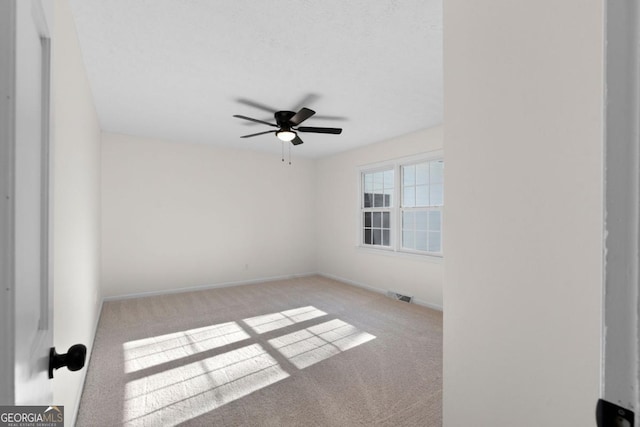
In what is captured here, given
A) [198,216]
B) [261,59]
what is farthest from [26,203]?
[198,216]

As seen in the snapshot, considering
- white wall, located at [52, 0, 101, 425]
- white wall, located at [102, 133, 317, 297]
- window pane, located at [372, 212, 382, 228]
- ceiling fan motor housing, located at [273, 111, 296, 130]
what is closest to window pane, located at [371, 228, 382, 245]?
window pane, located at [372, 212, 382, 228]

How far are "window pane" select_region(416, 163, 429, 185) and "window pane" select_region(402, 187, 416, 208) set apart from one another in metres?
0.16

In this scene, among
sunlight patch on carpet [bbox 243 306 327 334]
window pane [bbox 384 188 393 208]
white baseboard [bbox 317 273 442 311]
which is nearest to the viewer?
sunlight patch on carpet [bbox 243 306 327 334]

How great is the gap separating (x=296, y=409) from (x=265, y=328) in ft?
5.10

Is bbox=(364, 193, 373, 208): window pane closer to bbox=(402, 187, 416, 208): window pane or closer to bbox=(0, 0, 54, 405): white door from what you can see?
bbox=(402, 187, 416, 208): window pane

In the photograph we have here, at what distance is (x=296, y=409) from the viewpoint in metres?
2.09

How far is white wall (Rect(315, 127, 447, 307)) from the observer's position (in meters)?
4.45

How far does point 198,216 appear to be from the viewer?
17.7 feet

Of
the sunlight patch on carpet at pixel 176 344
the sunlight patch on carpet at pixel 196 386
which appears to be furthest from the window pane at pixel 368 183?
the sunlight patch on carpet at pixel 196 386

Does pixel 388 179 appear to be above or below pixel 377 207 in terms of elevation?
above

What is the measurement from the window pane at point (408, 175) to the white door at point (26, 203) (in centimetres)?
462

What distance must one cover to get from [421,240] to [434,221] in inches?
14.7

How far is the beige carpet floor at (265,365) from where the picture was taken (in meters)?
2.05
